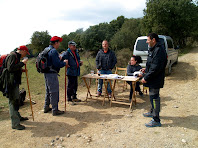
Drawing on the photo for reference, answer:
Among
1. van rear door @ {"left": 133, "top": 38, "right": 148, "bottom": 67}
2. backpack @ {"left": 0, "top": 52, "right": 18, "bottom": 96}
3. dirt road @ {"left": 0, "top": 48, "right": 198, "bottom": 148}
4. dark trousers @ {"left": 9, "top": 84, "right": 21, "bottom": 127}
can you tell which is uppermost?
van rear door @ {"left": 133, "top": 38, "right": 148, "bottom": 67}

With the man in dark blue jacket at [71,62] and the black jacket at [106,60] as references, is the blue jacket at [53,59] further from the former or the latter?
the black jacket at [106,60]

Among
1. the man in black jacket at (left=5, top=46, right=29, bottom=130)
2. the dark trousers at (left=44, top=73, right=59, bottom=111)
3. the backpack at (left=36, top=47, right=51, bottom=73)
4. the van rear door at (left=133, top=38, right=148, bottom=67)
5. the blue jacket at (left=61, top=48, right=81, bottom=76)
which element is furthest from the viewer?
the van rear door at (left=133, top=38, right=148, bottom=67)

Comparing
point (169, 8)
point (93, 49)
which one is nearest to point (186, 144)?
point (169, 8)

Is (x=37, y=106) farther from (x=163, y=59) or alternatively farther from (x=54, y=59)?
(x=163, y=59)

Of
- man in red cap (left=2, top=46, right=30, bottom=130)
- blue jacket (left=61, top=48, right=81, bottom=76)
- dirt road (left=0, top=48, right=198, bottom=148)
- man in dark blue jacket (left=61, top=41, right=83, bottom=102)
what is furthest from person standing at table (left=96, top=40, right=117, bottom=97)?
man in red cap (left=2, top=46, right=30, bottom=130)

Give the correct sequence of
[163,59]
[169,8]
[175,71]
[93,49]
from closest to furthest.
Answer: [163,59]
[175,71]
[169,8]
[93,49]

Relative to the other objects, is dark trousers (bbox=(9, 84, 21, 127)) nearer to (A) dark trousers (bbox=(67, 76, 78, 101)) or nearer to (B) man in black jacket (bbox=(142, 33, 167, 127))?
(A) dark trousers (bbox=(67, 76, 78, 101))

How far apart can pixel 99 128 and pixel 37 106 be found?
9.15 ft

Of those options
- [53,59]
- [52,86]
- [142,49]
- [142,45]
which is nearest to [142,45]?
[142,45]

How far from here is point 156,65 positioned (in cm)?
324

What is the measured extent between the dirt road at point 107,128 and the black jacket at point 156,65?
1.05 metres

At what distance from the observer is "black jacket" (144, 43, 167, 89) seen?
10.6 feet

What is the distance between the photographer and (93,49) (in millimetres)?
28438

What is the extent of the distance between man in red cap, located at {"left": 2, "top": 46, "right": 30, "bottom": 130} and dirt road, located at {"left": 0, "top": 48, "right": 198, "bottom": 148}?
416 mm
